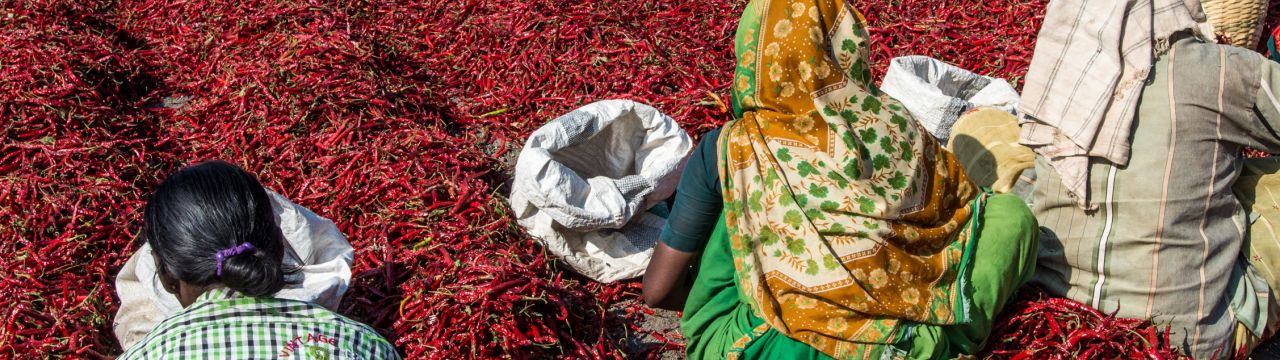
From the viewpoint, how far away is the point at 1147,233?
111 inches

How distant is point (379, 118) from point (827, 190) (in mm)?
2523

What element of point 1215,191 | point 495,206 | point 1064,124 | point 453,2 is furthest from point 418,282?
point 453,2

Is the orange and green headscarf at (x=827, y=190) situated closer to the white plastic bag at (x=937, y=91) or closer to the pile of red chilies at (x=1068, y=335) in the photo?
the pile of red chilies at (x=1068, y=335)

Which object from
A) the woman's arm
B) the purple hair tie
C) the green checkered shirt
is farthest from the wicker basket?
the purple hair tie

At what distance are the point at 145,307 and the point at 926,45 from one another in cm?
403

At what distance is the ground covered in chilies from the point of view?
3.17 meters

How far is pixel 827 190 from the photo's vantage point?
2393mm

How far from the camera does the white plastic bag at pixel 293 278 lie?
9.21 ft

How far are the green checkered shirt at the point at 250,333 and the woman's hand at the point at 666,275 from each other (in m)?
0.88

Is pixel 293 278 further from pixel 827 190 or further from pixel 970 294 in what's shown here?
pixel 970 294

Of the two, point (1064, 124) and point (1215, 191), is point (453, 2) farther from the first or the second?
point (1215, 191)

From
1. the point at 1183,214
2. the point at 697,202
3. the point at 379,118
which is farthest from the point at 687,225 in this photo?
the point at 379,118

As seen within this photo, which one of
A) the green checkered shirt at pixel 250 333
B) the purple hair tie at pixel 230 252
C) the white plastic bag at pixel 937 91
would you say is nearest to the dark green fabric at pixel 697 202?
the green checkered shirt at pixel 250 333

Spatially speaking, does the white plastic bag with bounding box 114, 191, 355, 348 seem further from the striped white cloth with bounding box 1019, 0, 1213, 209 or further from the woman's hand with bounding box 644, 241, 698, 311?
the striped white cloth with bounding box 1019, 0, 1213, 209
